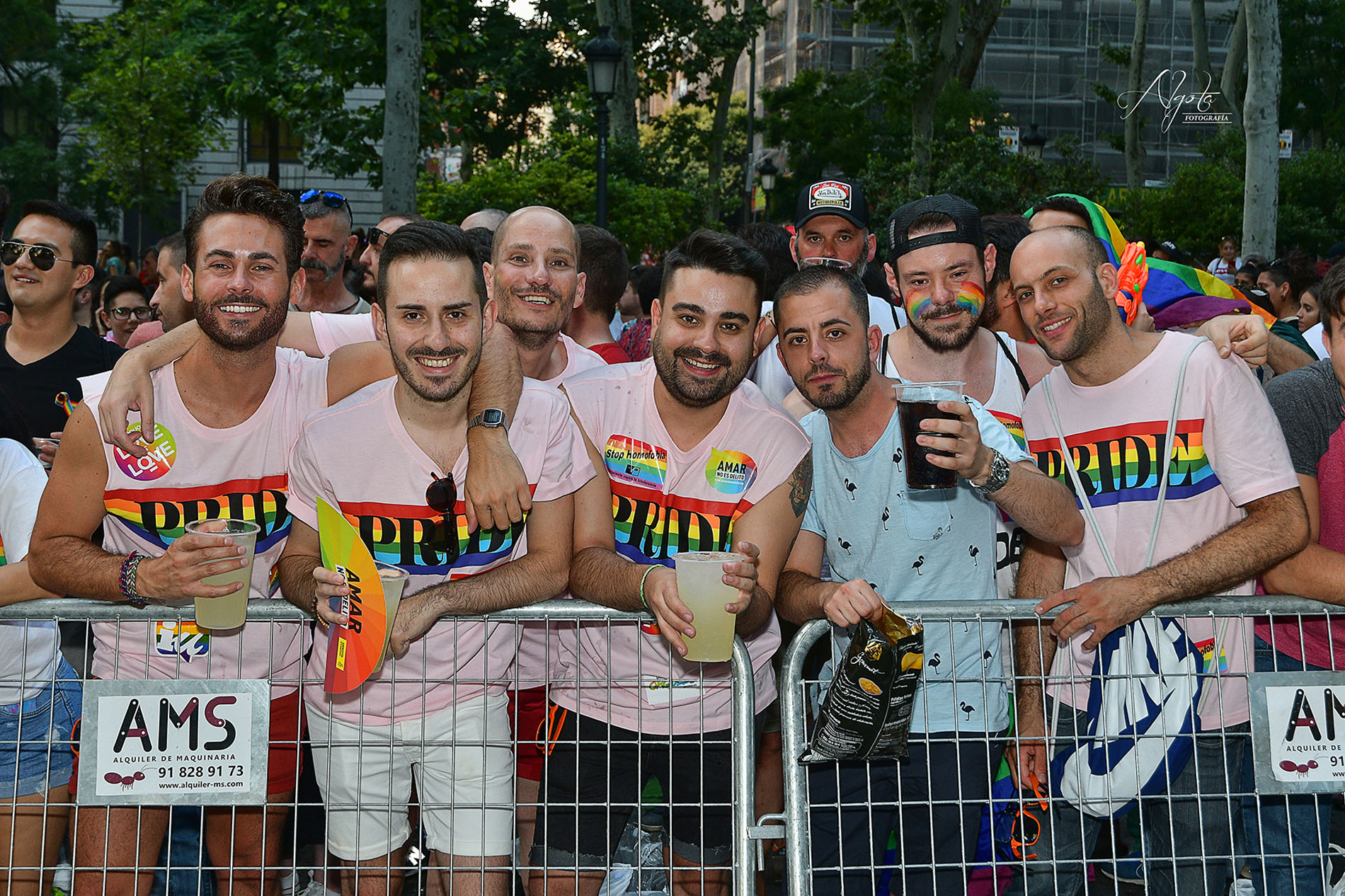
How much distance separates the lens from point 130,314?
26.2ft

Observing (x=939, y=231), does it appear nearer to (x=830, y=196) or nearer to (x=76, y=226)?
(x=830, y=196)

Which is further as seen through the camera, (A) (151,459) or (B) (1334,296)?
(B) (1334,296)

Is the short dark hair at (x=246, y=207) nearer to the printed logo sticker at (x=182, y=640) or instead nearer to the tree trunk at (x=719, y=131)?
the printed logo sticker at (x=182, y=640)

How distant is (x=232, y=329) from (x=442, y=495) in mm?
879

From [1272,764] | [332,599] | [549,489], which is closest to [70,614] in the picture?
[332,599]

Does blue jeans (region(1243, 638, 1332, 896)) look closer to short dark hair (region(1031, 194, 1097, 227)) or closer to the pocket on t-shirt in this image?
the pocket on t-shirt

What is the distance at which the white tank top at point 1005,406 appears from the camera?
157 inches

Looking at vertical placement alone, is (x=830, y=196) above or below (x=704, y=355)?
above

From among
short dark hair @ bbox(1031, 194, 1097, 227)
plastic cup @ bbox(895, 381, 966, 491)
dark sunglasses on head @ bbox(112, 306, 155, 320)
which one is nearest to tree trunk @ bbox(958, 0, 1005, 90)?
dark sunglasses on head @ bbox(112, 306, 155, 320)

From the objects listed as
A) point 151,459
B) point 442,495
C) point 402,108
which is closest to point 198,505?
point 151,459

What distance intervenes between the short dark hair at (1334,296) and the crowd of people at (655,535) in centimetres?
2

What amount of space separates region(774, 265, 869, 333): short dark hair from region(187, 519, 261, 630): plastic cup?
1.78m

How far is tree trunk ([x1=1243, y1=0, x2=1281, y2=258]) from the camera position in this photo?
16328 millimetres

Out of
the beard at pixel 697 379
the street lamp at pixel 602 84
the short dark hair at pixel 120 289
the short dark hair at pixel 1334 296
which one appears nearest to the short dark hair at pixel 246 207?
the beard at pixel 697 379
